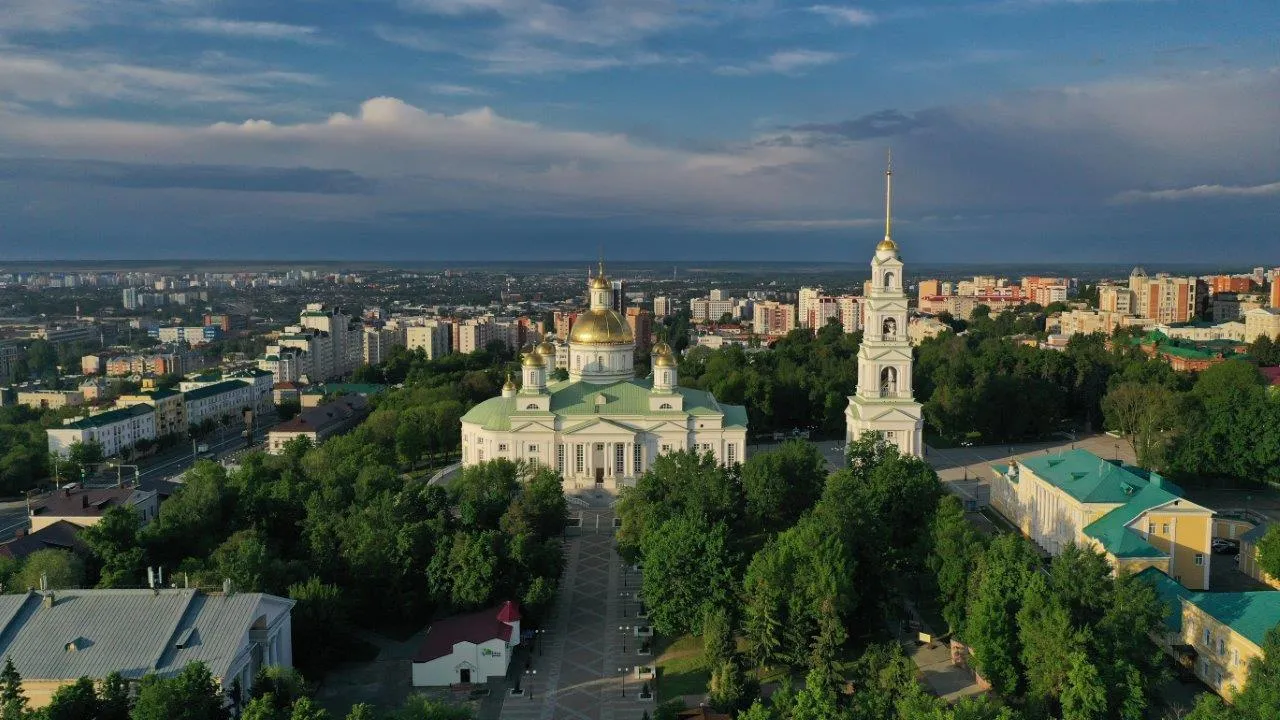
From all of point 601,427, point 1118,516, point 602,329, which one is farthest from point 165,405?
point 1118,516

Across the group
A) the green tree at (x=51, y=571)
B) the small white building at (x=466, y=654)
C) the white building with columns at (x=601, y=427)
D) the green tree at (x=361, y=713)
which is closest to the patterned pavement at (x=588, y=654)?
the small white building at (x=466, y=654)

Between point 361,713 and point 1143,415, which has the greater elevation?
point 1143,415

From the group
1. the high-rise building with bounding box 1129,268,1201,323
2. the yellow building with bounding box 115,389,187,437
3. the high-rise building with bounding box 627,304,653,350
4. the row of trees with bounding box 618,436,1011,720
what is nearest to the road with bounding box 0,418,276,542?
the yellow building with bounding box 115,389,187,437

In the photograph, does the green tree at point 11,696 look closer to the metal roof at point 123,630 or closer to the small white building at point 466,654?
the metal roof at point 123,630

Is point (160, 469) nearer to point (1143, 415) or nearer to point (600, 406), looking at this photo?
point (600, 406)

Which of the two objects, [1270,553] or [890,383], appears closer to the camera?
[1270,553]

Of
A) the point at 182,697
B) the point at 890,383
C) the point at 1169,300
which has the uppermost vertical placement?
the point at 1169,300

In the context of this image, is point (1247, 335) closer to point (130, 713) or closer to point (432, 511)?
point (432, 511)
